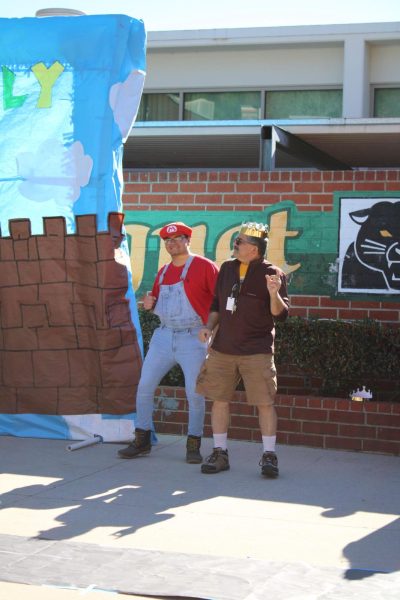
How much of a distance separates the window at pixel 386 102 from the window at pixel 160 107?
11.7ft

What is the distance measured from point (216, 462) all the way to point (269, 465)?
43 cm

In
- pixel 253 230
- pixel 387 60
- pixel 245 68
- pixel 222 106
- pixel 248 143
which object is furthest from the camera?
pixel 222 106

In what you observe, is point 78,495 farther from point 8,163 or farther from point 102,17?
point 102,17

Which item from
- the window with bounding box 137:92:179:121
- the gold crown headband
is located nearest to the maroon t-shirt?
the gold crown headband

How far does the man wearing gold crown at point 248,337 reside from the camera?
7.53 metres

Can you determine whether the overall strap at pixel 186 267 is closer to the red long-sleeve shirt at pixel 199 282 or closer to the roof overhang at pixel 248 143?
the red long-sleeve shirt at pixel 199 282

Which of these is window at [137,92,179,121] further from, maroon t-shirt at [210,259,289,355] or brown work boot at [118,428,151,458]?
maroon t-shirt at [210,259,289,355]

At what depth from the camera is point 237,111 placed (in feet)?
57.7

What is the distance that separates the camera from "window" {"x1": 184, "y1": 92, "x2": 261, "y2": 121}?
17.5m

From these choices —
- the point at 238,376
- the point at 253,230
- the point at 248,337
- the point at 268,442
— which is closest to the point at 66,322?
the point at 238,376

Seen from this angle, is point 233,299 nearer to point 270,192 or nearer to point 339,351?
point 339,351

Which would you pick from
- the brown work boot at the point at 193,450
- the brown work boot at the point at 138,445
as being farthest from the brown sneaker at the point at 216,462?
the brown work boot at the point at 138,445

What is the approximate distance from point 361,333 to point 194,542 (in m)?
3.65

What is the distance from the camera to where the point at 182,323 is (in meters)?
7.98
